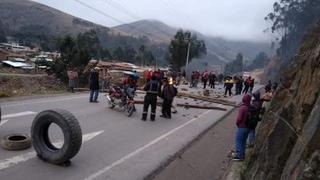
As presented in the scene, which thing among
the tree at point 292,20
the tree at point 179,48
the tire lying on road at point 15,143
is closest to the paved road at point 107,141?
the tire lying on road at point 15,143

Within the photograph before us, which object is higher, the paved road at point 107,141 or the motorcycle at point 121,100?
the motorcycle at point 121,100

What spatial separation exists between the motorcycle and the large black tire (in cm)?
742

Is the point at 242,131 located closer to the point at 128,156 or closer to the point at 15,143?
the point at 128,156

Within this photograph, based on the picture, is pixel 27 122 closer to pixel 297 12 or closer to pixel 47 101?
pixel 47 101

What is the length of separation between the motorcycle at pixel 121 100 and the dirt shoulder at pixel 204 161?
3596 mm

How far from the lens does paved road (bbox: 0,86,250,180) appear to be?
28.6 ft

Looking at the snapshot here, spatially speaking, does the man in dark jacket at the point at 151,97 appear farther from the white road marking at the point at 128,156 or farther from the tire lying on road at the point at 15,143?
the tire lying on road at the point at 15,143

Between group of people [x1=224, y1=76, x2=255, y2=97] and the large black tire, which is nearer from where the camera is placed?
the large black tire

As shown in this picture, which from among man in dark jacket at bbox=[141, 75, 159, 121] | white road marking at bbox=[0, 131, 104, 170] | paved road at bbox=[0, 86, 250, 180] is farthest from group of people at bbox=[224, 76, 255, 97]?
white road marking at bbox=[0, 131, 104, 170]

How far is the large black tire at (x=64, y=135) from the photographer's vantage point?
904 centimetres

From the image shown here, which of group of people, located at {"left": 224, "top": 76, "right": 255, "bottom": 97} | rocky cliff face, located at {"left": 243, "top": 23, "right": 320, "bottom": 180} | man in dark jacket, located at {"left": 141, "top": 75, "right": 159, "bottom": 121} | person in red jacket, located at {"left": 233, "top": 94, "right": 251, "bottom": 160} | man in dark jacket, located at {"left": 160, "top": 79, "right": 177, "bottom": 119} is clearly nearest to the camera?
rocky cliff face, located at {"left": 243, "top": 23, "right": 320, "bottom": 180}

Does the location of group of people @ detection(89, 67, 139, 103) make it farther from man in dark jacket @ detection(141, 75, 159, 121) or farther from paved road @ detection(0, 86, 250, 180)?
man in dark jacket @ detection(141, 75, 159, 121)

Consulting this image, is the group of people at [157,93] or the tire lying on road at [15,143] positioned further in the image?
the group of people at [157,93]

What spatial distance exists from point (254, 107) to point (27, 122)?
6.85 metres
